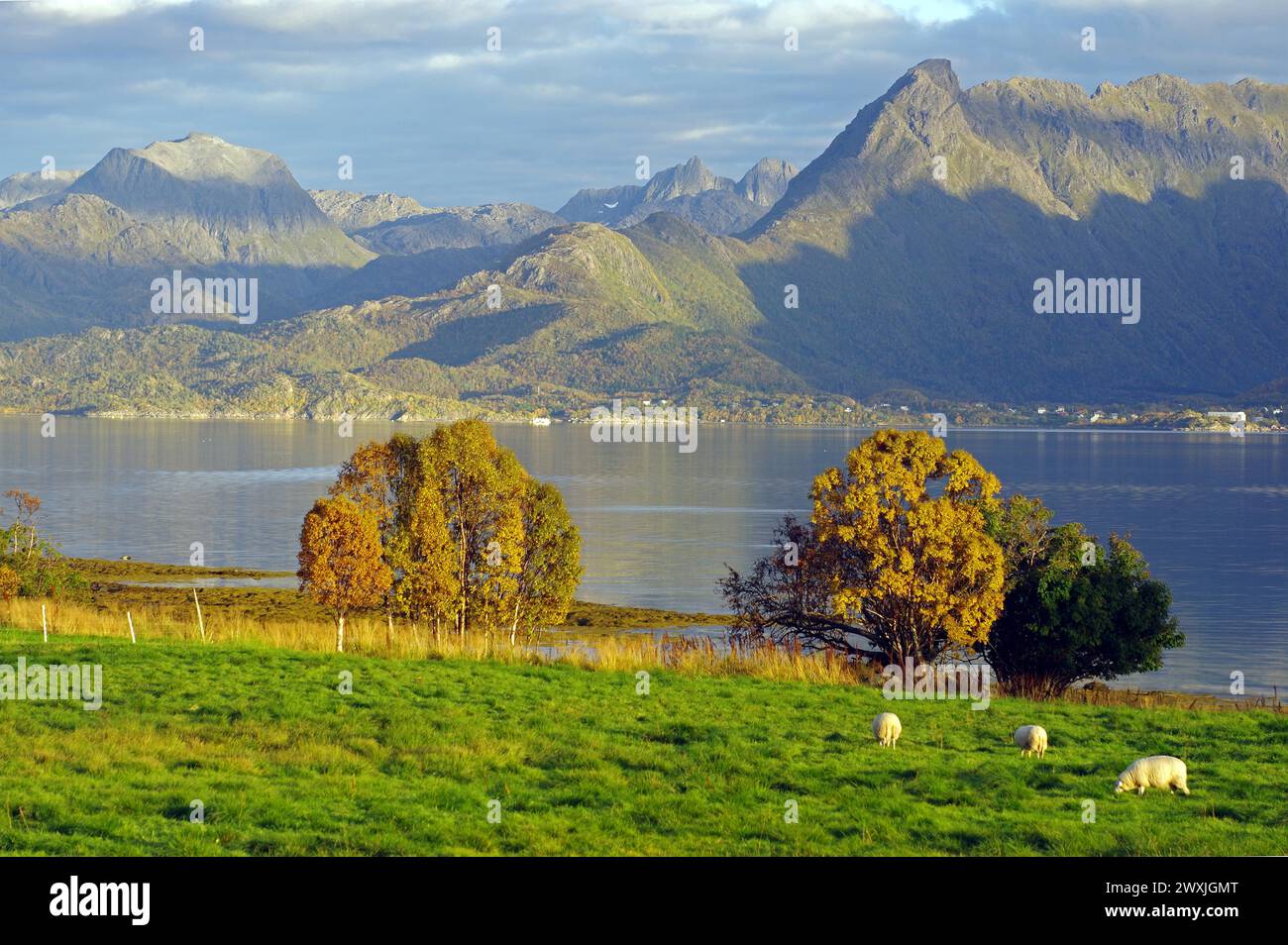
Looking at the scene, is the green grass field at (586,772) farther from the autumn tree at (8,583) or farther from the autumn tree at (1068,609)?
the autumn tree at (8,583)

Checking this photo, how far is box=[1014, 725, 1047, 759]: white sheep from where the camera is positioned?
1908 centimetres

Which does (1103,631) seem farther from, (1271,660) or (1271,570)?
(1271,570)

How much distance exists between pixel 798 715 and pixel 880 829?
7580 mm

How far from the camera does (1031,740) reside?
19.2 meters

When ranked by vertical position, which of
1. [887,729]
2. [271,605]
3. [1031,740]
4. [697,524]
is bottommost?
[271,605]

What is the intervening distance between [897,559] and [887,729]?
64.2ft

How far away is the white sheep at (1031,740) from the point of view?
1908 cm

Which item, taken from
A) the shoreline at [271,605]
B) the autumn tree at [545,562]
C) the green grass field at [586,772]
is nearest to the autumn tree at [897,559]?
the autumn tree at [545,562]

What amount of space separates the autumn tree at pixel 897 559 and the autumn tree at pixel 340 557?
11.3m

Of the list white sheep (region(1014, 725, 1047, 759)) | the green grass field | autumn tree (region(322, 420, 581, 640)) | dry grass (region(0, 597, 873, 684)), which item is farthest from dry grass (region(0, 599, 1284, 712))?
white sheep (region(1014, 725, 1047, 759))

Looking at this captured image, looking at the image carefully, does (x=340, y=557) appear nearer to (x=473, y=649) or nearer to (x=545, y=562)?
(x=545, y=562)

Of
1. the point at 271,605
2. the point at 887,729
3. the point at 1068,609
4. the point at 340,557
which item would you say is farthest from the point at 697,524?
the point at 887,729

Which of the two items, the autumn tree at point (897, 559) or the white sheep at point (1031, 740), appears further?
the autumn tree at point (897, 559)

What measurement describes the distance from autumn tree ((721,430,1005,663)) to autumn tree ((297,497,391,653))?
11262 mm
